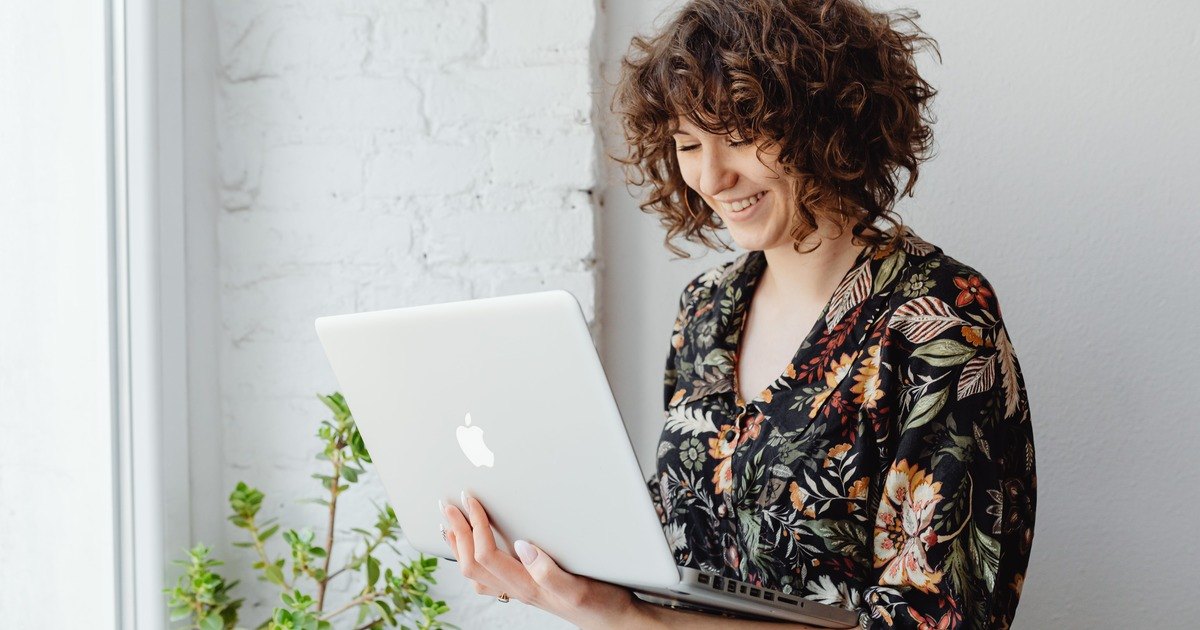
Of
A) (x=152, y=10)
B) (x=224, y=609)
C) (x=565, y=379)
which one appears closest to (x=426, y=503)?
(x=565, y=379)

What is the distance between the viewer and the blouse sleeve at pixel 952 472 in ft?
2.70

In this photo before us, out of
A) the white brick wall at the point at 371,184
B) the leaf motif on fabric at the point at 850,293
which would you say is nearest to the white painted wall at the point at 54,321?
the white brick wall at the point at 371,184

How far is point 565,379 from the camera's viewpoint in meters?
0.71

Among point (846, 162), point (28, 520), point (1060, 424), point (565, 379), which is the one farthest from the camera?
point (1060, 424)

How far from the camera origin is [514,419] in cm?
76

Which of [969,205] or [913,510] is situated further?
[969,205]

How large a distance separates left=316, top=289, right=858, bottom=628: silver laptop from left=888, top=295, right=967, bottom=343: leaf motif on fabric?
0.92ft

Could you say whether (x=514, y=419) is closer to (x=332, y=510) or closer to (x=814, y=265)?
(x=814, y=265)

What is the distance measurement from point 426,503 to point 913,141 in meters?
0.67

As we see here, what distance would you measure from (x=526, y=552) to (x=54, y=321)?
2.38 ft

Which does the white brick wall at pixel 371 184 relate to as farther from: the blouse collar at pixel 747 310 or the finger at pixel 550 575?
the finger at pixel 550 575

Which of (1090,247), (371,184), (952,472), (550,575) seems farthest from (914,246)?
(371,184)

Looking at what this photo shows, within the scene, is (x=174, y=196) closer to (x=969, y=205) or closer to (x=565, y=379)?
(x=565, y=379)

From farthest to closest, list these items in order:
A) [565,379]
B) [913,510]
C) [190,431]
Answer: [190,431]
[913,510]
[565,379]
